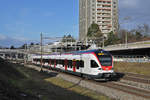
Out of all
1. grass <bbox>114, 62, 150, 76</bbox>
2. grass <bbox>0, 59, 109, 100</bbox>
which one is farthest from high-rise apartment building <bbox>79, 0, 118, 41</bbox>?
grass <bbox>0, 59, 109, 100</bbox>

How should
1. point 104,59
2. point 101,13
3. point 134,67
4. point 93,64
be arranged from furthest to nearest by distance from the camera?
1. point 101,13
2. point 134,67
3. point 93,64
4. point 104,59

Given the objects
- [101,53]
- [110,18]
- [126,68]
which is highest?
[110,18]

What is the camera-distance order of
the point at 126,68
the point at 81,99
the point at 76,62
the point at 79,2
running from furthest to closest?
the point at 79,2 → the point at 126,68 → the point at 76,62 → the point at 81,99

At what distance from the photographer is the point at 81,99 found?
12734mm

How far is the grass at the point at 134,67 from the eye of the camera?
3241cm

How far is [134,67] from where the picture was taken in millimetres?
36375

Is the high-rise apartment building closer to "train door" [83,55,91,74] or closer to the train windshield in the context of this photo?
"train door" [83,55,91,74]

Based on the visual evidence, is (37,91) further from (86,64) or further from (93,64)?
(86,64)

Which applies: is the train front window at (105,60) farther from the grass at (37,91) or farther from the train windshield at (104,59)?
the grass at (37,91)

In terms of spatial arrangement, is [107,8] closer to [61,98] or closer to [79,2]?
[79,2]

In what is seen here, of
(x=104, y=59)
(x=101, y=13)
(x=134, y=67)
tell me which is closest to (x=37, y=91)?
(x=104, y=59)

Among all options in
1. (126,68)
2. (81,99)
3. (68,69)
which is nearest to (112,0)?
(126,68)

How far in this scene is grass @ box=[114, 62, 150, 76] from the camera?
Answer: 106 feet

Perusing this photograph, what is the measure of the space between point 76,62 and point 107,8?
91.5 m
